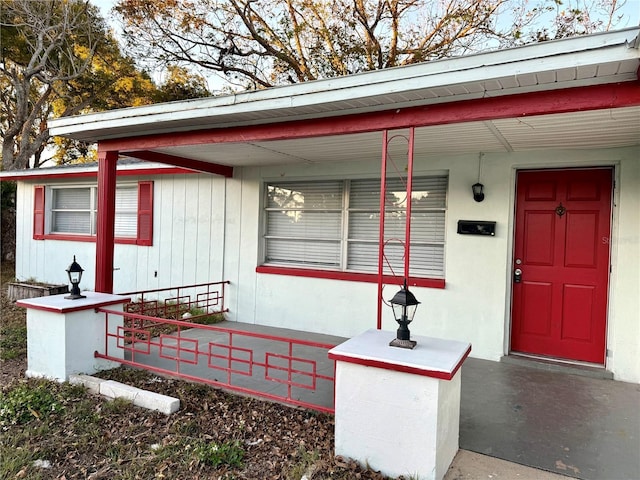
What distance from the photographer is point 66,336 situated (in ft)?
12.4

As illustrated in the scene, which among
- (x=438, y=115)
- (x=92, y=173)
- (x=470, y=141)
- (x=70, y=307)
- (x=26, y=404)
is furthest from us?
(x=92, y=173)

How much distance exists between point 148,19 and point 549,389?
14714mm

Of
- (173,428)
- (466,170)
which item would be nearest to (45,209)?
(173,428)

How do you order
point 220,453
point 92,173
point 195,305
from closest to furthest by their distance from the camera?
point 220,453 → point 195,305 → point 92,173

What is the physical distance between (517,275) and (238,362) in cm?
309

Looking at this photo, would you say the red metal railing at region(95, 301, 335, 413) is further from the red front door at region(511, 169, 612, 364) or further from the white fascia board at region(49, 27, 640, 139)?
the red front door at region(511, 169, 612, 364)

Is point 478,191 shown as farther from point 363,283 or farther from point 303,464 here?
point 303,464

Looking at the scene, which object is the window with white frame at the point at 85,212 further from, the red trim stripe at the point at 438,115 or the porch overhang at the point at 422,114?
the red trim stripe at the point at 438,115

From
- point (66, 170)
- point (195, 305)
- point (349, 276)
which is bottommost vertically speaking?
point (195, 305)

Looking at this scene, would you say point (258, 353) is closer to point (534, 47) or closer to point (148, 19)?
point (534, 47)

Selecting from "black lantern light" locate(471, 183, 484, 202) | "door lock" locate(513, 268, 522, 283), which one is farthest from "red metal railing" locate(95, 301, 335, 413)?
"black lantern light" locate(471, 183, 484, 202)

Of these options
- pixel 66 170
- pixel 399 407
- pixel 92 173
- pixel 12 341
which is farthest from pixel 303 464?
pixel 66 170

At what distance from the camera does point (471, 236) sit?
4.69m

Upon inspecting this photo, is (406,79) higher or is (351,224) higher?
(406,79)
